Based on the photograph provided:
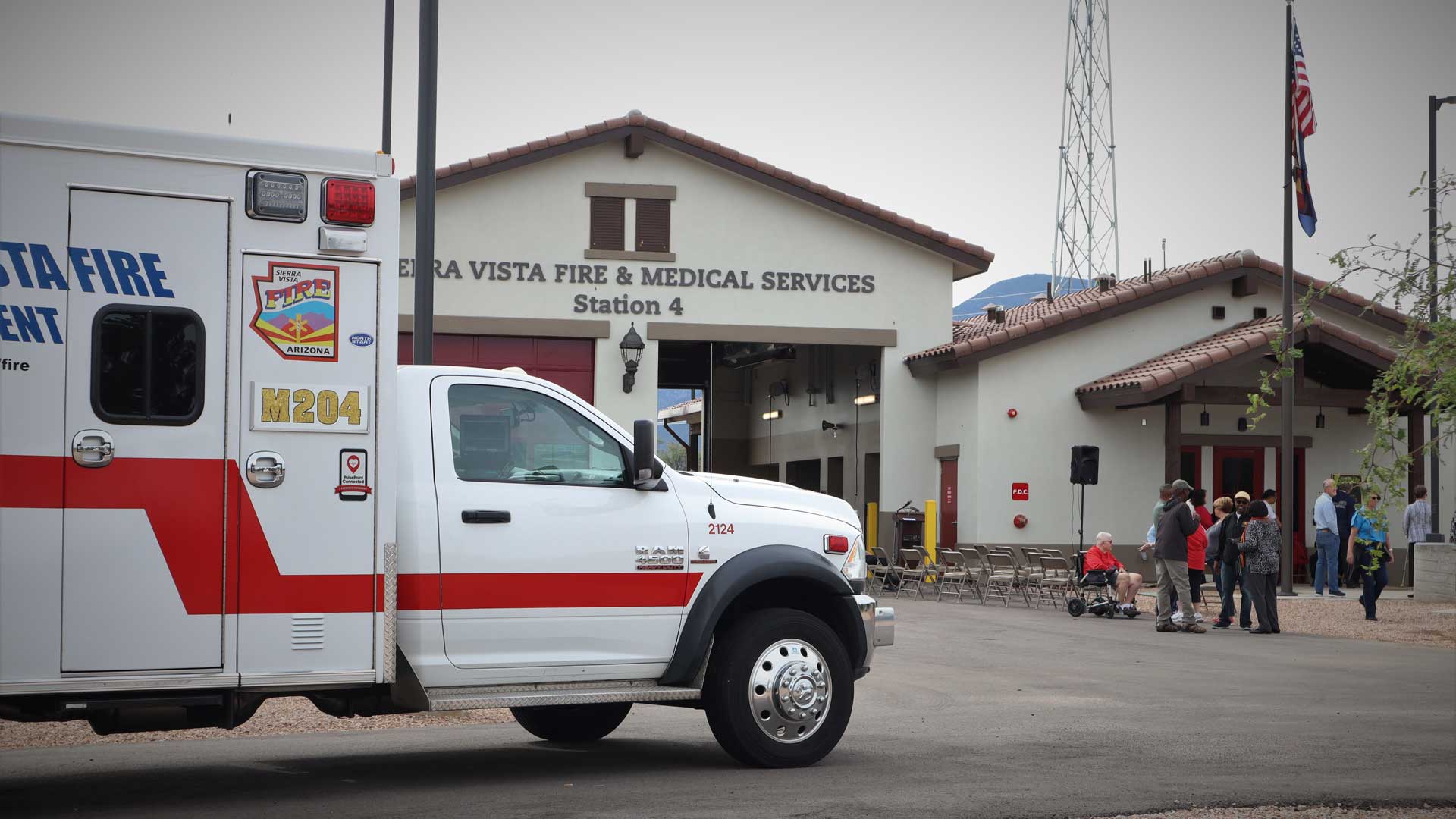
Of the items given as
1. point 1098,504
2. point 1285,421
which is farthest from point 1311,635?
point 1098,504

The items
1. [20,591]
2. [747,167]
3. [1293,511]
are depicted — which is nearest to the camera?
[20,591]

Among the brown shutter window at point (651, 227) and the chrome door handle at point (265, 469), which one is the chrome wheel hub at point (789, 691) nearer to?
the chrome door handle at point (265, 469)

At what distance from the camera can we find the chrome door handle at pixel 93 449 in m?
6.82

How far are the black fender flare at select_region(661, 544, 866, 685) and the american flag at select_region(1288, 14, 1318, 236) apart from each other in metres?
17.4

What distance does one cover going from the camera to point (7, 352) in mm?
6738

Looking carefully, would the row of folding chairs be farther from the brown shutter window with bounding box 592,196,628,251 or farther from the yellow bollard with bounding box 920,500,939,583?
the brown shutter window with bounding box 592,196,628,251

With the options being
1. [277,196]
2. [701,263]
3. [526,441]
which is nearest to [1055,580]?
[701,263]

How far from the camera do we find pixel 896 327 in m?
28.3

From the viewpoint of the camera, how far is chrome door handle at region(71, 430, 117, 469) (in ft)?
22.4

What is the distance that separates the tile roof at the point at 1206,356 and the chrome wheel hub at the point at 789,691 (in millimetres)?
18330

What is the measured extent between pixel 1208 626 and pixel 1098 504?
763 centimetres

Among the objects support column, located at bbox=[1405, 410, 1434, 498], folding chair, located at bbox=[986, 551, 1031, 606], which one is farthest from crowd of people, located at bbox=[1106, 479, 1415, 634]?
support column, located at bbox=[1405, 410, 1434, 498]

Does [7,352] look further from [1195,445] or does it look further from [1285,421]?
[1195,445]

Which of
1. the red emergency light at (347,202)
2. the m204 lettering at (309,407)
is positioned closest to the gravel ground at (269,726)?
the m204 lettering at (309,407)
